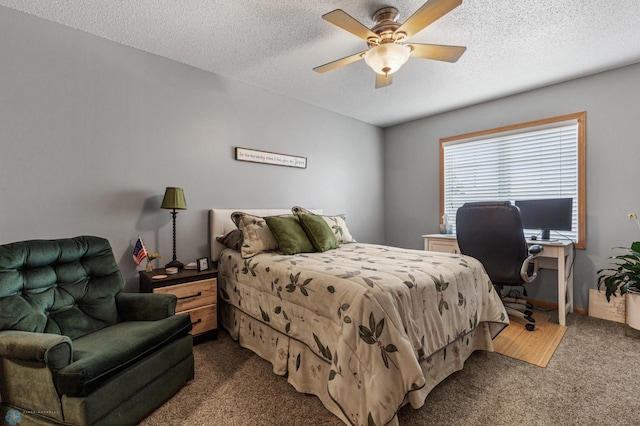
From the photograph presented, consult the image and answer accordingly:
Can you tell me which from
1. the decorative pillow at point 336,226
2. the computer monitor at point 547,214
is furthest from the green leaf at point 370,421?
the computer monitor at point 547,214

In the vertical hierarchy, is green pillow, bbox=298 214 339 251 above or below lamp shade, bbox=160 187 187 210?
below

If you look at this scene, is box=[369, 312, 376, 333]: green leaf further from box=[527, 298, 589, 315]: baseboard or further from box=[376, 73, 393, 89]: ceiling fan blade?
box=[527, 298, 589, 315]: baseboard

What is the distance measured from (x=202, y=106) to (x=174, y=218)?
1184 mm

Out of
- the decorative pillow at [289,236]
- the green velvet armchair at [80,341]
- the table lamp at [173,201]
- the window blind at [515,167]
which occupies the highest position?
the window blind at [515,167]

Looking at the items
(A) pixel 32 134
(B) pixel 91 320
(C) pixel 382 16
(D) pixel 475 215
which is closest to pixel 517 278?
(D) pixel 475 215

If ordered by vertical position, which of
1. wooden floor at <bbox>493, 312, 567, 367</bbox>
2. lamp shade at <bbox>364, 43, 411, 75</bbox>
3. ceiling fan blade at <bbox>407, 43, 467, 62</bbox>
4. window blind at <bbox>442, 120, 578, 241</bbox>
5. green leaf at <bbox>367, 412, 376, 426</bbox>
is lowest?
wooden floor at <bbox>493, 312, 567, 367</bbox>

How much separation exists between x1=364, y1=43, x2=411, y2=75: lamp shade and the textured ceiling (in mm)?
319

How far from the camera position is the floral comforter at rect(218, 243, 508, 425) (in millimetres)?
1378

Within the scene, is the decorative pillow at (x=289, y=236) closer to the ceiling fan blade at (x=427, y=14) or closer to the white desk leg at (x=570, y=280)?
the ceiling fan blade at (x=427, y=14)

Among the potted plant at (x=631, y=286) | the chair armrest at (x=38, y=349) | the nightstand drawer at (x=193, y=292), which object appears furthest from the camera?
the potted plant at (x=631, y=286)

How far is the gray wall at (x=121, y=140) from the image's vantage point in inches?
81.2

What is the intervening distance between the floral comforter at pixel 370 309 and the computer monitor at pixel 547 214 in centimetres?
150

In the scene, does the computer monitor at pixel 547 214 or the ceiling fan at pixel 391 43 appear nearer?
the ceiling fan at pixel 391 43

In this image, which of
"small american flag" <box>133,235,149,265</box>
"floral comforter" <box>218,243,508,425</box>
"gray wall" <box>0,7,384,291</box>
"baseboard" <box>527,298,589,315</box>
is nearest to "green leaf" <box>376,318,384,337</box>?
"floral comforter" <box>218,243,508,425</box>
